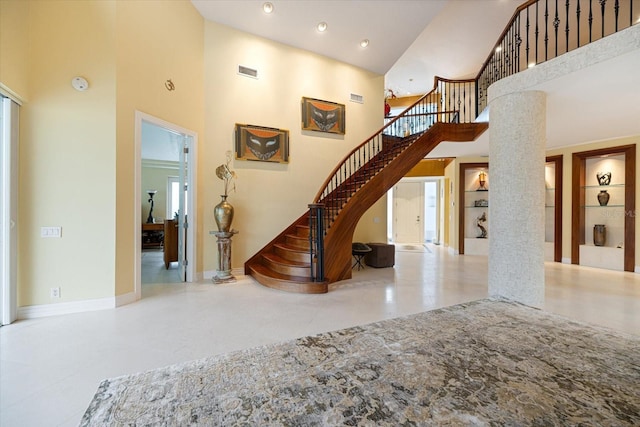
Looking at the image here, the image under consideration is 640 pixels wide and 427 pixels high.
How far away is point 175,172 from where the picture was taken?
9883mm

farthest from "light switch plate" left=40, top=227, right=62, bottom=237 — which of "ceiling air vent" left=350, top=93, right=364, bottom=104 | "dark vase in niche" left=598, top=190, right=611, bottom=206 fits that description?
"dark vase in niche" left=598, top=190, right=611, bottom=206

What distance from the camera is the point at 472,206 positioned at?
8273 millimetres

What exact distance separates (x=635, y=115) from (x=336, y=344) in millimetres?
5871

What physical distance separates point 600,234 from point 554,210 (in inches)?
40.0

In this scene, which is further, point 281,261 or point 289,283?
point 281,261

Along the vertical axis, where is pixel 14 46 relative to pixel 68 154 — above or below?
above

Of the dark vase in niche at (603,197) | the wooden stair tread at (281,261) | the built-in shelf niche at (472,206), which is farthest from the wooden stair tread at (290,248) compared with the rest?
the dark vase in niche at (603,197)

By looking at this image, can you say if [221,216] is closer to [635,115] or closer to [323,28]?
[323,28]

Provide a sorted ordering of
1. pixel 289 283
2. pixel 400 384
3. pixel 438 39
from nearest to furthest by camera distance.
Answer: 1. pixel 400 384
2. pixel 289 283
3. pixel 438 39

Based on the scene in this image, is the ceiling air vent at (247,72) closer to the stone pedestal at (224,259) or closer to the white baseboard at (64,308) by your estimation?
the stone pedestal at (224,259)

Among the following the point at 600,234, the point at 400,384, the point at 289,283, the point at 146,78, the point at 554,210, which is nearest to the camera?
the point at 400,384

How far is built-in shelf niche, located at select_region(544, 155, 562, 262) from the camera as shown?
6.80 m

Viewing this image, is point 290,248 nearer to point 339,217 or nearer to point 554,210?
point 339,217

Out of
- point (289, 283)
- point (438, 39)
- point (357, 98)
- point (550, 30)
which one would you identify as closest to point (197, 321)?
point (289, 283)
